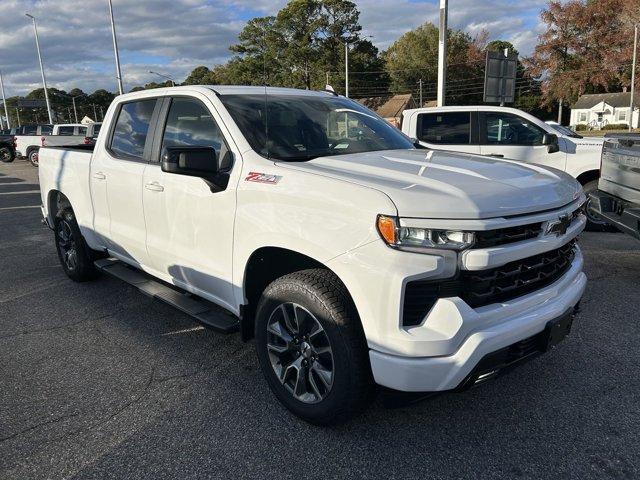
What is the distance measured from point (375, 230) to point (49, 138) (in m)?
22.6

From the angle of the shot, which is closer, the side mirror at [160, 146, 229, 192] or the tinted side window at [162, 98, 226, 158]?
the side mirror at [160, 146, 229, 192]

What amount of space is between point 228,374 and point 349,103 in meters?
2.33

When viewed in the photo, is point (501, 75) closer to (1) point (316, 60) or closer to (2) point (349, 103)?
(2) point (349, 103)

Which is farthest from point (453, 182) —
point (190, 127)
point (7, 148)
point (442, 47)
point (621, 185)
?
point (7, 148)

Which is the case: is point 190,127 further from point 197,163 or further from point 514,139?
point 514,139

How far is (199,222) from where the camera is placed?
335 centimetres

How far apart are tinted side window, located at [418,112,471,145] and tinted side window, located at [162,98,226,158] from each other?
5477 mm

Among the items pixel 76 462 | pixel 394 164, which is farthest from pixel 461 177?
pixel 76 462

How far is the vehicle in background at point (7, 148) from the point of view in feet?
85.9

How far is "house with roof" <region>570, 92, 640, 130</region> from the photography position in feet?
243

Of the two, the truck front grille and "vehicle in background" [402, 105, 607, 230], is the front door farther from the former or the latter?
"vehicle in background" [402, 105, 607, 230]

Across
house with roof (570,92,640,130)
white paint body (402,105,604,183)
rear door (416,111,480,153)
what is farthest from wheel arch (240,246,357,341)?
house with roof (570,92,640,130)

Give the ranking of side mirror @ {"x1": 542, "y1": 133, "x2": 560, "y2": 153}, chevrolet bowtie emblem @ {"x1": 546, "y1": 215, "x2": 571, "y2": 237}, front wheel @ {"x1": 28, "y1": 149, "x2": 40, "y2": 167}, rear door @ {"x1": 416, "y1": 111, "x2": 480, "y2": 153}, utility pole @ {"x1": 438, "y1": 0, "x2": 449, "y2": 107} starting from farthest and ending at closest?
front wheel @ {"x1": 28, "y1": 149, "x2": 40, "y2": 167}, utility pole @ {"x1": 438, "y1": 0, "x2": 449, "y2": 107}, rear door @ {"x1": 416, "y1": 111, "x2": 480, "y2": 153}, side mirror @ {"x1": 542, "y1": 133, "x2": 560, "y2": 153}, chevrolet bowtie emblem @ {"x1": 546, "y1": 215, "x2": 571, "y2": 237}

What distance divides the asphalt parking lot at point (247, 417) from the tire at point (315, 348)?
0.62 ft
